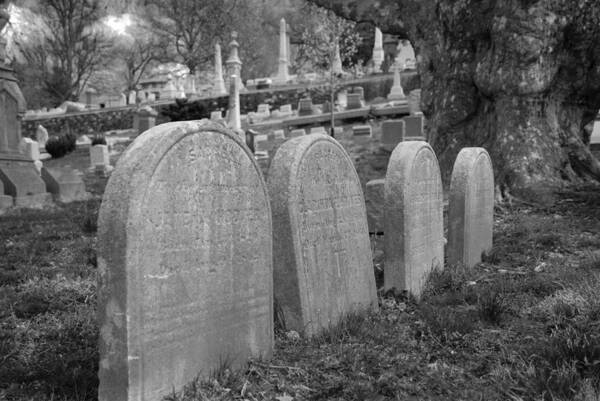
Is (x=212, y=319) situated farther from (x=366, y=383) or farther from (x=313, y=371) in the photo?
(x=366, y=383)

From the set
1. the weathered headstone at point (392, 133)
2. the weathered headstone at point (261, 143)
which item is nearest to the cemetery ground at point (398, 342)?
the weathered headstone at point (392, 133)

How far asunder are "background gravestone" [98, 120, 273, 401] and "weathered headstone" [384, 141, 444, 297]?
1726 millimetres

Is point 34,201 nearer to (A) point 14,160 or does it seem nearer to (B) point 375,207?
(A) point 14,160

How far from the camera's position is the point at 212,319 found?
289 centimetres

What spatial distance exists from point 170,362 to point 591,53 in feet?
28.9

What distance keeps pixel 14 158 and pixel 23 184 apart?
1015mm

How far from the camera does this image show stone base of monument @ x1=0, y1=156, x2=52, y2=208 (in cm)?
1041

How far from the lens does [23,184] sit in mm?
10617

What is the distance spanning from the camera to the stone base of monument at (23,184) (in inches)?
410

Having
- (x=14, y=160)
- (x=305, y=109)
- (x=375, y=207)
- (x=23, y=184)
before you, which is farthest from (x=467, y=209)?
(x=305, y=109)

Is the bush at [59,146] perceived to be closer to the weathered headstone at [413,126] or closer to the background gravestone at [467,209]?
the weathered headstone at [413,126]

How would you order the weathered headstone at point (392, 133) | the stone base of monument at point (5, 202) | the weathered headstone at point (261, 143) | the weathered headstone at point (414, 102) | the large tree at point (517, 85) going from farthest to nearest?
the weathered headstone at point (414, 102) < the weathered headstone at point (261, 143) < the weathered headstone at point (392, 133) < the stone base of monument at point (5, 202) < the large tree at point (517, 85)

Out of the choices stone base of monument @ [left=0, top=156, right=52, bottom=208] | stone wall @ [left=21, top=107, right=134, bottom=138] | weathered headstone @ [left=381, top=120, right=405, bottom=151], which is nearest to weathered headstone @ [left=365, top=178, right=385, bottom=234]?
stone base of monument @ [left=0, top=156, right=52, bottom=208]

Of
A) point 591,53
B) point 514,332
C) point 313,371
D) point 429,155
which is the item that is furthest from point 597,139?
point 313,371
